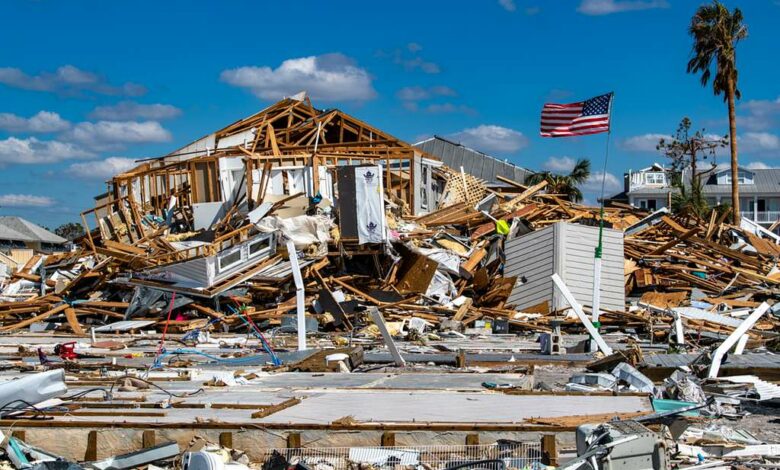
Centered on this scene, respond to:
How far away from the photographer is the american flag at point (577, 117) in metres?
19.4

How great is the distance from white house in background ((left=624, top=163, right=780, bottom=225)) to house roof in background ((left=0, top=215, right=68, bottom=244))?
47.9 metres

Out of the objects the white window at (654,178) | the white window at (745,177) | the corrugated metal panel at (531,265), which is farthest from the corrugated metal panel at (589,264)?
the white window at (654,178)

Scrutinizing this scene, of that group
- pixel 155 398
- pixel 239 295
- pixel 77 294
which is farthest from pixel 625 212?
pixel 155 398

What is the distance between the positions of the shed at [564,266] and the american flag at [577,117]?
2.80 metres

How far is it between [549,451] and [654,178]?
70.4 m

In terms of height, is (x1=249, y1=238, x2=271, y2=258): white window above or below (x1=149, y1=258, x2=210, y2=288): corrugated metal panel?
above

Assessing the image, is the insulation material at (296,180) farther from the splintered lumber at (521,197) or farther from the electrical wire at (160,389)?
the electrical wire at (160,389)

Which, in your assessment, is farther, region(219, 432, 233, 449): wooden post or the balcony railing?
the balcony railing

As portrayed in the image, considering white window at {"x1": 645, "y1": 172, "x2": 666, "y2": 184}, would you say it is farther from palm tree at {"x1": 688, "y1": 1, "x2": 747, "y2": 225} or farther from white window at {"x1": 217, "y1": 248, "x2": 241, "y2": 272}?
white window at {"x1": 217, "y1": 248, "x2": 241, "y2": 272}

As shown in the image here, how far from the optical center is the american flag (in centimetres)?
1942

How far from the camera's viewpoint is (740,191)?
2810 inches

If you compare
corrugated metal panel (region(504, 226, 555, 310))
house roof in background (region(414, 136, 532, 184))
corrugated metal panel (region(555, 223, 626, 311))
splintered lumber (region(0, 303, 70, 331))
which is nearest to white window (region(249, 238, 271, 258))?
splintered lumber (region(0, 303, 70, 331))

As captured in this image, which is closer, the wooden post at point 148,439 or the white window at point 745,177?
the wooden post at point 148,439

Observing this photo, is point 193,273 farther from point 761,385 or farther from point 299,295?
point 761,385
